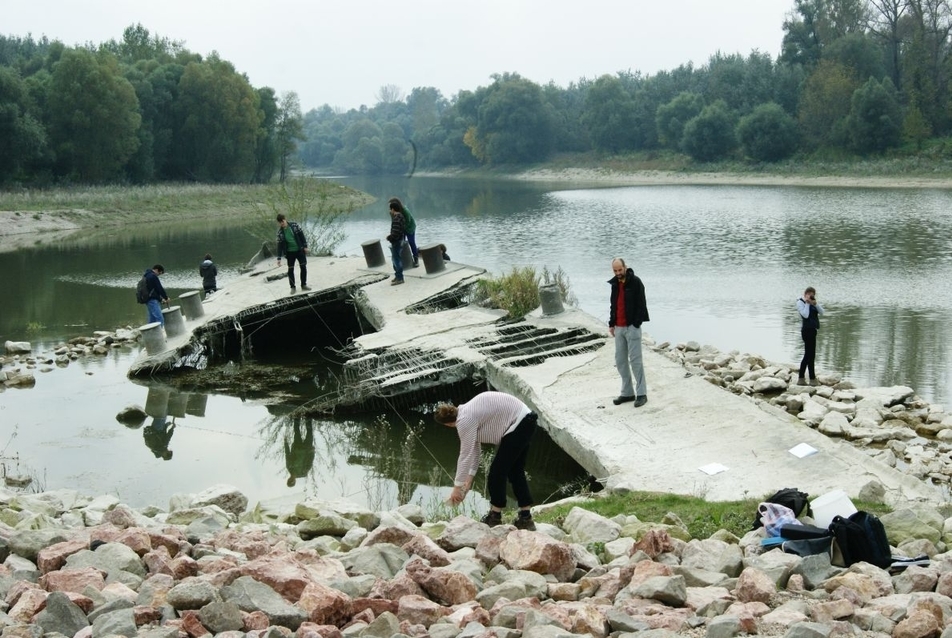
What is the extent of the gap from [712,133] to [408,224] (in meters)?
75.7

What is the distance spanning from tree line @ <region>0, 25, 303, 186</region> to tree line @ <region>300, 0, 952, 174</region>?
1482 cm

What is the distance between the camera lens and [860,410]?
1443cm

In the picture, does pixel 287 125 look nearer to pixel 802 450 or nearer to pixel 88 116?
pixel 88 116

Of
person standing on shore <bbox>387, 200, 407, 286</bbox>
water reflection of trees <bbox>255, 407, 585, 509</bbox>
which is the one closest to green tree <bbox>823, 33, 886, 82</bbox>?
person standing on shore <bbox>387, 200, 407, 286</bbox>

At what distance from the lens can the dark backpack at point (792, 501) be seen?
Result: 8234mm

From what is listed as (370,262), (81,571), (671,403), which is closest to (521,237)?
(370,262)

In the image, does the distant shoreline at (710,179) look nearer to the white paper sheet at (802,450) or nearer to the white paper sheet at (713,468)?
the white paper sheet at (802,450)

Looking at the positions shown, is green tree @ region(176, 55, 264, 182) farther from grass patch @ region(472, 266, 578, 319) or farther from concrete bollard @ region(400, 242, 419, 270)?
Answer: grass patch @ region(472, 266, 578, 319)

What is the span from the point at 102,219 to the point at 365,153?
110436 mm

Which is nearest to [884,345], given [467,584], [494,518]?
[494,518]

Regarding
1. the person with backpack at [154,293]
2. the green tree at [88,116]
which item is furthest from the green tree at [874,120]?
the person with backpack at [154,293]

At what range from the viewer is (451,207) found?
70000mm

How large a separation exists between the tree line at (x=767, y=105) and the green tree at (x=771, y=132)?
0.31ft

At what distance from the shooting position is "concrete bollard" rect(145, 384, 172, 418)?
56.4 ft
